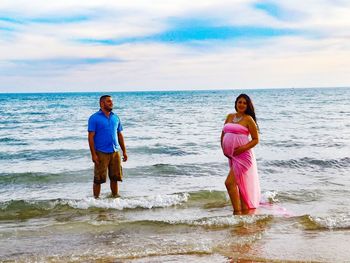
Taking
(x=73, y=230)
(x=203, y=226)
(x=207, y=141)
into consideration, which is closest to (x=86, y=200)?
(x=73, y=230)

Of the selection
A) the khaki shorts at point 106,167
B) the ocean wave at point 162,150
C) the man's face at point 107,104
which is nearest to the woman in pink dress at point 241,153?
the man's face at point 107,104

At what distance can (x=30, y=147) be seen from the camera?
19.7 meters

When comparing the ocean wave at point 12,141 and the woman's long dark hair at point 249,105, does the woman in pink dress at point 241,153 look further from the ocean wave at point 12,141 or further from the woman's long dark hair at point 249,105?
the ocean wave at point 12,141

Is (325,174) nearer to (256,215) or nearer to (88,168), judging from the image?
(256,215)

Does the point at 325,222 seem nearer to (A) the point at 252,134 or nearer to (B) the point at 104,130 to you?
(A) the point at 252,134

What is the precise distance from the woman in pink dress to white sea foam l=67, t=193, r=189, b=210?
6.29 ft

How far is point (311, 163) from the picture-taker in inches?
570

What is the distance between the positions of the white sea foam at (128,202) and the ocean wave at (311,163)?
5660 mm

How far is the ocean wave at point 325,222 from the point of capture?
716 cm

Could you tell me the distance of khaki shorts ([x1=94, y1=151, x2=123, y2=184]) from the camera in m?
9.25

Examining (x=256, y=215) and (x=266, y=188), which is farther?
(x=266, y=188)

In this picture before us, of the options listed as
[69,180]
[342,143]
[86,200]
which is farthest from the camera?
[342,143]

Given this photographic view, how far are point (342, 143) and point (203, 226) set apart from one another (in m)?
13.2

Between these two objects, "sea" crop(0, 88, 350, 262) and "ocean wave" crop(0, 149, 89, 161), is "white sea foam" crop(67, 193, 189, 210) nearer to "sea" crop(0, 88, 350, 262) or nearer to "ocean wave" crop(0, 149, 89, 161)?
"sea" crop(0, 88, 350, 262)
